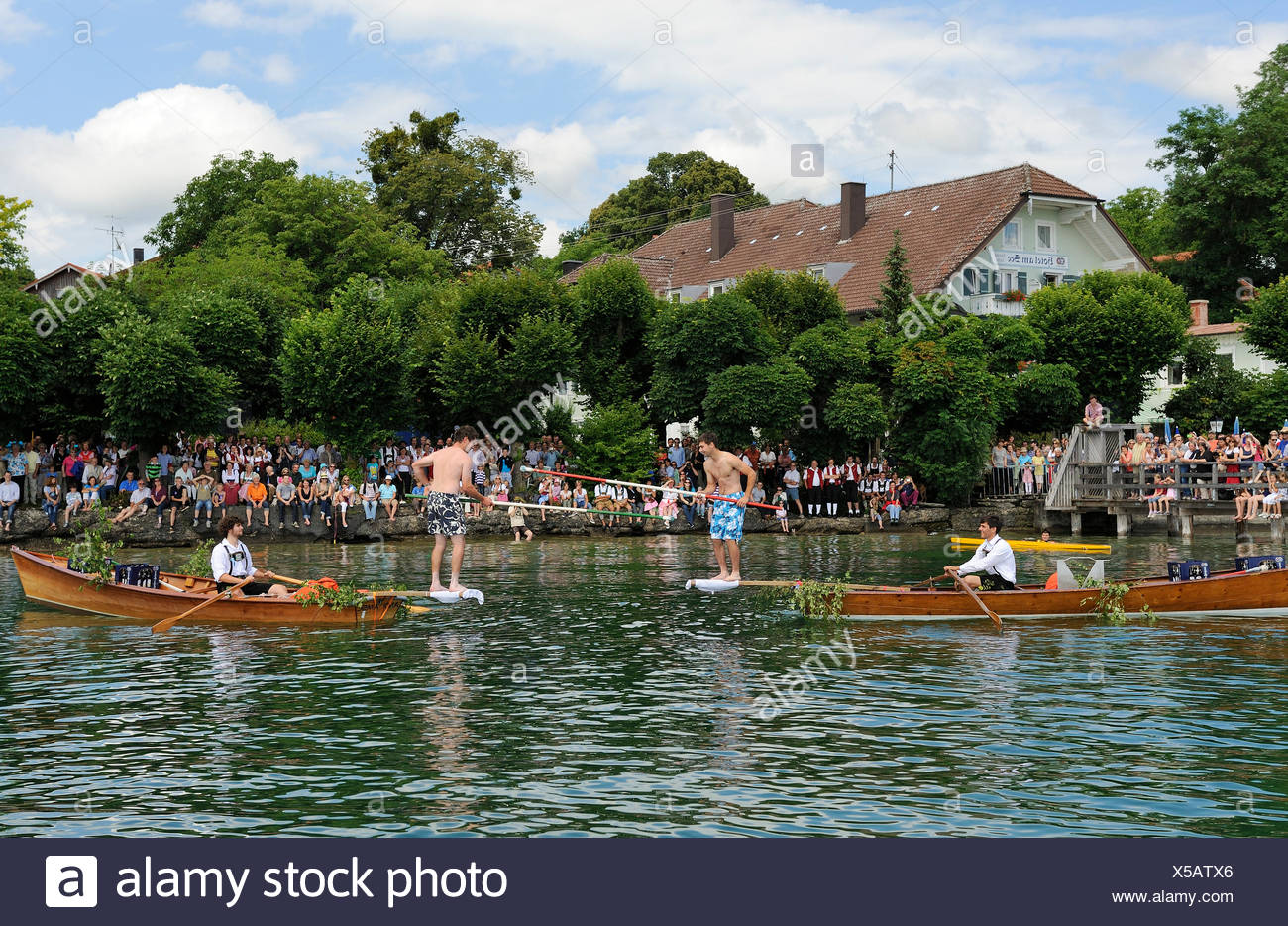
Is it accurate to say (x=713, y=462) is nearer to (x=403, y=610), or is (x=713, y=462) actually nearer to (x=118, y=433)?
(x=403, y=610)

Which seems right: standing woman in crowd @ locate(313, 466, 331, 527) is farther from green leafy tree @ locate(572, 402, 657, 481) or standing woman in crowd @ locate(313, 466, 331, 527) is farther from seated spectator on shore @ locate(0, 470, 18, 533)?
green leafy tree @ locate(572, 402, 657, 481)

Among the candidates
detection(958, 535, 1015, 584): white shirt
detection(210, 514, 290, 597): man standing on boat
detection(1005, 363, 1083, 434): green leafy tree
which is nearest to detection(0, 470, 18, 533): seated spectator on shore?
detection(210, 514, 290, 597): man standing on boat

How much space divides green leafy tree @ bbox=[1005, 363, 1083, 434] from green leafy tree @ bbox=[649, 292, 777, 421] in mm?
8813

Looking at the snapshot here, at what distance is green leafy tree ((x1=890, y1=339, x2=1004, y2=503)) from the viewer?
40844 millimetres

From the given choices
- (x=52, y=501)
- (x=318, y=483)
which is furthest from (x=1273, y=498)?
(x=52, y=501)

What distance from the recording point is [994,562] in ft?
61.9

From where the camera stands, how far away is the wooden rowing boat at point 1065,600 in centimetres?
1881

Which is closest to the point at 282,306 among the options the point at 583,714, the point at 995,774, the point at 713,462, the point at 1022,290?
the point at 1022,290

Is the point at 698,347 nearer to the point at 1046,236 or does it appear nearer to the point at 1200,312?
the point at 1046,236

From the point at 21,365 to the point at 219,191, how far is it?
34.5m

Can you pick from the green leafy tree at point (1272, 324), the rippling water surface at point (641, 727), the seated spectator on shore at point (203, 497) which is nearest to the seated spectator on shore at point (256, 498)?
the seated spectator on shore at point (203, 497)

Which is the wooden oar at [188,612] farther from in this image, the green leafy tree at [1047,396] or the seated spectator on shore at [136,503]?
the green leafy tree at [1047,396]

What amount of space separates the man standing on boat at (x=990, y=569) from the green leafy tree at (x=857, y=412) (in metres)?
22.1
